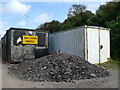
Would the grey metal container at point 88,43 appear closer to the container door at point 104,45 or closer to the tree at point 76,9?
the container door at point 104,45

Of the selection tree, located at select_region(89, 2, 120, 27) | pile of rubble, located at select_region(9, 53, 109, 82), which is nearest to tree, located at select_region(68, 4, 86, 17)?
tree, located at select_region(89, 2, 120, 27)

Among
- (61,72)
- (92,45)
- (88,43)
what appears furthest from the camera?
(92,45)

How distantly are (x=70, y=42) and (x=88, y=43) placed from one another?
1.89 meters

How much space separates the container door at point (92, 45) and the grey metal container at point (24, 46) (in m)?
5.42

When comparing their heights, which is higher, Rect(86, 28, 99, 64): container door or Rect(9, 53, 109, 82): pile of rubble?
Rect(86, 28, 99, 64): container door

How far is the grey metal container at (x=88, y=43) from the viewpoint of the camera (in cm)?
1160

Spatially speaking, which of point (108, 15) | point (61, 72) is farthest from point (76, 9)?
point (61, 72)

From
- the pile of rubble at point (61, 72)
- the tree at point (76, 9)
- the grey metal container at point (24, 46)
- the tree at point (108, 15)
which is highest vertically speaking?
the tree at point (76, 9)

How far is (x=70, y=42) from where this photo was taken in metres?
13.0

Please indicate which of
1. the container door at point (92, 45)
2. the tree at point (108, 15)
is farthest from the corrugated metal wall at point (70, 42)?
the tree at point (108, 15)

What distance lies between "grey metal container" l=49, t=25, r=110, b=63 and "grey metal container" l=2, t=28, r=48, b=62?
240cm

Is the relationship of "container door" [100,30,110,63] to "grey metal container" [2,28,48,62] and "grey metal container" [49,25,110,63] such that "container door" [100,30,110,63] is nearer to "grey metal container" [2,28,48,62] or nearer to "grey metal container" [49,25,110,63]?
"grey metal container" [49,25,110,63]

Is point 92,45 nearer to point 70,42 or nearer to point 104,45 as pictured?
point 104,45

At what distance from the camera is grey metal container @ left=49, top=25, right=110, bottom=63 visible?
1160 centimetres
